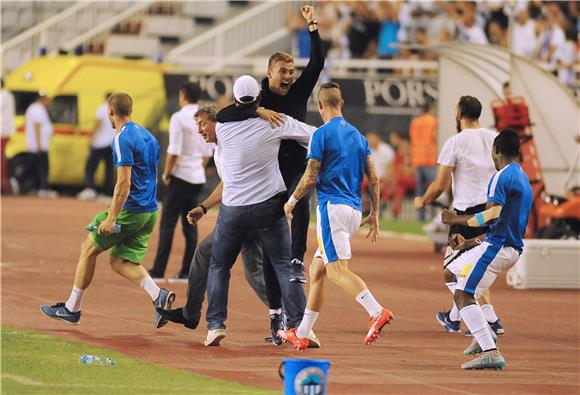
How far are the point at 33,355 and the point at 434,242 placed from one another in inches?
534

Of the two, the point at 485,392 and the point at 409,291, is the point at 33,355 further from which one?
the point at 409,291

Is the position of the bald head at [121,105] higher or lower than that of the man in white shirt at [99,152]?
higher

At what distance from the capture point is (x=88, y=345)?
13227 millimetres

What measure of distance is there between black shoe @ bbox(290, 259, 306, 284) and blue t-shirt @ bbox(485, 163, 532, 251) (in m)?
1.54

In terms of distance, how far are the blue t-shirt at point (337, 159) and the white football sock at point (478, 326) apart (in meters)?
1.28

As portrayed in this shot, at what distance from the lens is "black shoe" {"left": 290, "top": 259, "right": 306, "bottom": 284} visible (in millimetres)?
13492

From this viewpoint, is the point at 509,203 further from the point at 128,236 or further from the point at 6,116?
the point at 6,116

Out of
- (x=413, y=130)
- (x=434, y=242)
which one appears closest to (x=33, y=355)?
(x=434, y=242)

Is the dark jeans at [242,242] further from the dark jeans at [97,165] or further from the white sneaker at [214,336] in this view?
the dark jeans at [97,165]

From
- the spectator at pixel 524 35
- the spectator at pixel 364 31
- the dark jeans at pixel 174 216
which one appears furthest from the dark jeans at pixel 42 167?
the dark jeans at pixel 174 216

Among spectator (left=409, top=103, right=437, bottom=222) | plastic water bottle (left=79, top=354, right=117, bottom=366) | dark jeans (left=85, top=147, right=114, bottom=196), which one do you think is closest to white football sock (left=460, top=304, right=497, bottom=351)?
plastic water bottle (left=79, top=354, right=117, bottom=366)

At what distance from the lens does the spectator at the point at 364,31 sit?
1515 inches

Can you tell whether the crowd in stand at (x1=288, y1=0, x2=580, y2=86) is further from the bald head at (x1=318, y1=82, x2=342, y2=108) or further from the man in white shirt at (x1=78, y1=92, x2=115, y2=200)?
the bald head at (x1=318, y1=82, x2=342, y2=108)

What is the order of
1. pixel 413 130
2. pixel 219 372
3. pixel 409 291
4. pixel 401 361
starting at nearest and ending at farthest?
1. pixel 219 372
2. pixel 401 361
3. pixel 409 291
4. pixel 413 130
